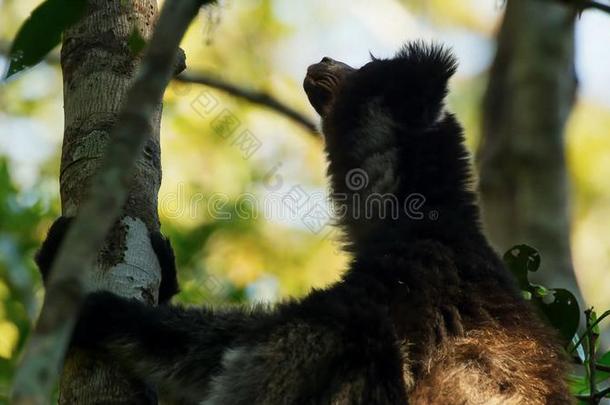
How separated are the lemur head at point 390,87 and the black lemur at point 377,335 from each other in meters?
0.65

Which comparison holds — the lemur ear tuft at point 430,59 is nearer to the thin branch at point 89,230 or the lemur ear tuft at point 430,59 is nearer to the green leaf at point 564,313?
the green leaf at point 564,313

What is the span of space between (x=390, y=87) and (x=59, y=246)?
226 centimetres

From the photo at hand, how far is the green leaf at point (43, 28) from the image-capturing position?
9.25ft

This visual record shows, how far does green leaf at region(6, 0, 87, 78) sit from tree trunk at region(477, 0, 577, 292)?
5.22m

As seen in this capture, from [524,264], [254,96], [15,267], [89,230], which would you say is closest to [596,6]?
[89,230]

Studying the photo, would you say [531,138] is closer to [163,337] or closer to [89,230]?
[163,337]

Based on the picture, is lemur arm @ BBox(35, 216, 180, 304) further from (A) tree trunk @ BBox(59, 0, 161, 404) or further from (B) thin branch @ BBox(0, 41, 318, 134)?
(B) thin branch @ BBox(0, 41, 318, 134)

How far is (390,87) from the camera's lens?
5.39 meters

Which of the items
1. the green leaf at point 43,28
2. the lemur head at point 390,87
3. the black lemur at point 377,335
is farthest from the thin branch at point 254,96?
the green leaf at point 43,28

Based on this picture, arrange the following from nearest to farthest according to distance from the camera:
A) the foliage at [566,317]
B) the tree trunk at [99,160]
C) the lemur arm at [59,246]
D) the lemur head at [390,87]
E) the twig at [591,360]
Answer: the tree trunk at [99,160], the lemur arm at [59,246], the twig at [591,360], the foliage at [566,317], the lemur head at [390,87]

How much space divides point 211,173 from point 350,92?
9.02 m

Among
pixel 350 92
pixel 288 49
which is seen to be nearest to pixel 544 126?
pixel 350 92

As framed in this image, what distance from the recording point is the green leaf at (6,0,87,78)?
2818mm

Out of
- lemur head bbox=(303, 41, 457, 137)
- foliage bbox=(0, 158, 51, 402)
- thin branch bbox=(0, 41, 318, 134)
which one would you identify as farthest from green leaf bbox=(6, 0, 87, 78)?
thin branch bbox=(0, 41, 318, 134)
